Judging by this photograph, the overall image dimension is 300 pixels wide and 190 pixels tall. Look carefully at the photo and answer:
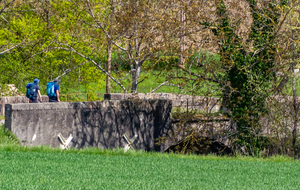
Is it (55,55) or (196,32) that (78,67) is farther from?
(196,32)

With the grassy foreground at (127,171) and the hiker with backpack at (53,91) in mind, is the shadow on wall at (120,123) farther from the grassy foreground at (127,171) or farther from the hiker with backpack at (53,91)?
the grassy foreground at (127,171)

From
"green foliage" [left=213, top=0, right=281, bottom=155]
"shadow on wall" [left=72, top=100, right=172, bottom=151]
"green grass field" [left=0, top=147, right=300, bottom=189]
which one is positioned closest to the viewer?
"green grass field" [left=0, top=147, right=300, bottom=189]

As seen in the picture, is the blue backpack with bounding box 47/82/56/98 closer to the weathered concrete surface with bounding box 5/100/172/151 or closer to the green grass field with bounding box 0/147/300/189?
the weathered concrete surface with bounding box 5/100/172/151

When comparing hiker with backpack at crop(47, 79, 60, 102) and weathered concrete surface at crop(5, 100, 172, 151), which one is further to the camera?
hiker with backpack at crop(47, 79, 60, 102)

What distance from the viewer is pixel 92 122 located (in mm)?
16297

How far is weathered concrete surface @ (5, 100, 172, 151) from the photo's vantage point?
1380 centimetres

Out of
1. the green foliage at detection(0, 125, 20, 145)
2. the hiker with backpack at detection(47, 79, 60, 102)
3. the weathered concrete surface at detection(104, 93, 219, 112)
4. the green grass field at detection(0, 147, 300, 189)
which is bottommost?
the green grass field at detection(0, 147, 300, 189)

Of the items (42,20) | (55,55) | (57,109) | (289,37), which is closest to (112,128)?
(57,109)

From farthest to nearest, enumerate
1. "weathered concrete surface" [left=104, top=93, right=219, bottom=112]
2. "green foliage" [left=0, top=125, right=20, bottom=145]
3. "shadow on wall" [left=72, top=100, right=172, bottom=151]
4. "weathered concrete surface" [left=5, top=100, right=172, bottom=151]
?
"weathered concrete surface" [left=104, top=93, right=219, bottom=112] → "shadow on wall" [left=72, top=100, right=172, bottom=151] → "weathered concrete surface" [left=5, top=100, right=172, bottom=151] → "green foliage" [left=0, top=125, right=20, bottom=145]

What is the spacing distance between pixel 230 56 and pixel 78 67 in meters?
11.7

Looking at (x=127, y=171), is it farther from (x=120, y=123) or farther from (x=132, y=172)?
(x=120, y=123)

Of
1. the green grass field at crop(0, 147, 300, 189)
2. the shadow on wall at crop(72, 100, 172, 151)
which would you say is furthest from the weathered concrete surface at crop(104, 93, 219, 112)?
the green grass field at crop(0, 147, 300, 189)

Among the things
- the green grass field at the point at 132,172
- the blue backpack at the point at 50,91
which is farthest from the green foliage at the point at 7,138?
the blue backpack at the point at 50,91

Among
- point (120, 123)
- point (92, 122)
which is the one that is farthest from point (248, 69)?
point (92, 122)
